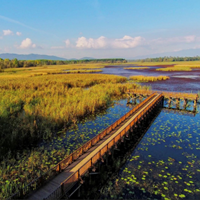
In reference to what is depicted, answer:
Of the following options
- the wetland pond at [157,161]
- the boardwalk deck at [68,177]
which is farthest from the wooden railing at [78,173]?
the wetland pond at [157,161]

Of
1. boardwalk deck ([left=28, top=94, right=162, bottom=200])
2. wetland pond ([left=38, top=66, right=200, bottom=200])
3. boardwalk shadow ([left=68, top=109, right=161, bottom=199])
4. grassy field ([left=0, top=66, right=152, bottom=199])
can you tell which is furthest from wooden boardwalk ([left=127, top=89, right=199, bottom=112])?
boardwalk deck ([left=28, top=94, right=162, bottom=200])

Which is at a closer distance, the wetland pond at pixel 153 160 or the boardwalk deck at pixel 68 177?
the boardwalk deck at pixel 68 177

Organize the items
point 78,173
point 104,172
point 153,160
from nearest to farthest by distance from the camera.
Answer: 1. point 78,173
2. point 104,172
3. point 153,160

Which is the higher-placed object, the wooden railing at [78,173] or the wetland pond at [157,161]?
the wooden railing at [78,173]

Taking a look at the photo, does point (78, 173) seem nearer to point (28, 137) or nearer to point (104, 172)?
point (104, 172)

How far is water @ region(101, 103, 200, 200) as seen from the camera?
905 cm

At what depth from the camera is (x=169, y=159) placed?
484 inches

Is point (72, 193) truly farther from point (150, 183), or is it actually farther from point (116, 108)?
point (116, 108)

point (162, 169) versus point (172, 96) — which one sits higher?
point (172, 96)

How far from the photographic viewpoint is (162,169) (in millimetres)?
11086

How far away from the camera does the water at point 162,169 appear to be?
9055mm

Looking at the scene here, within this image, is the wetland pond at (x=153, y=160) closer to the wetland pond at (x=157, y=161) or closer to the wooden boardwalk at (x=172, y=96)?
the wetland pond at (x=157, y=161)

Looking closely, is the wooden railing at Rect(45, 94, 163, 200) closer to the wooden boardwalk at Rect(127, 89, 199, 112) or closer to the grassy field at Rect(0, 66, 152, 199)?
the grassy field at Rect(0, 66, 152, 199)

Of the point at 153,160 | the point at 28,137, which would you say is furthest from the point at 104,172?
the point at 28,137
